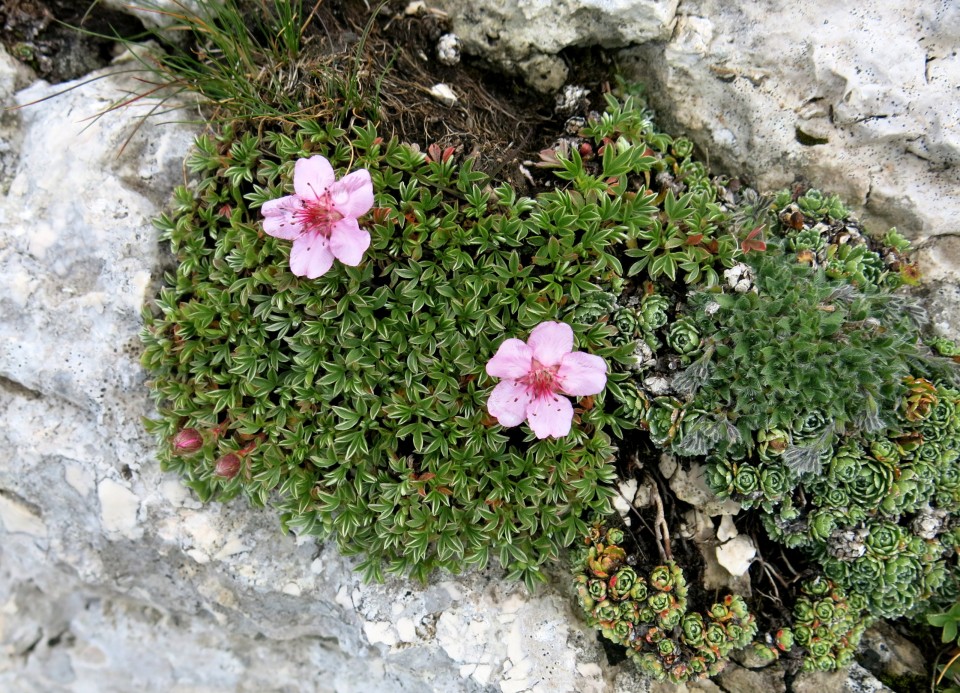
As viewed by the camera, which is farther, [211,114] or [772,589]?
[211,114]

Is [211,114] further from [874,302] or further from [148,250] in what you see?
[874,302]

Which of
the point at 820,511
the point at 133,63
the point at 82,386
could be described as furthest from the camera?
the point at 133,63

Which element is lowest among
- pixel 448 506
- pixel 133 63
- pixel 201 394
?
pixel 448 506

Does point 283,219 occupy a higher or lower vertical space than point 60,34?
lower

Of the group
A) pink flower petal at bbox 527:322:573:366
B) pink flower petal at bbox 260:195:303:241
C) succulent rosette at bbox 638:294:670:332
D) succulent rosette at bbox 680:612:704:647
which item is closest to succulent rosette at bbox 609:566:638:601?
succulent rosette at bbox 680:612:704:647

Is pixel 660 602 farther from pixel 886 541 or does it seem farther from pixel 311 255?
pixel 311 255

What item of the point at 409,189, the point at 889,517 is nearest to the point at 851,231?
the point at 889,517

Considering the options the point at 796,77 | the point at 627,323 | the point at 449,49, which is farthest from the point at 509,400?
the point at 796,77
